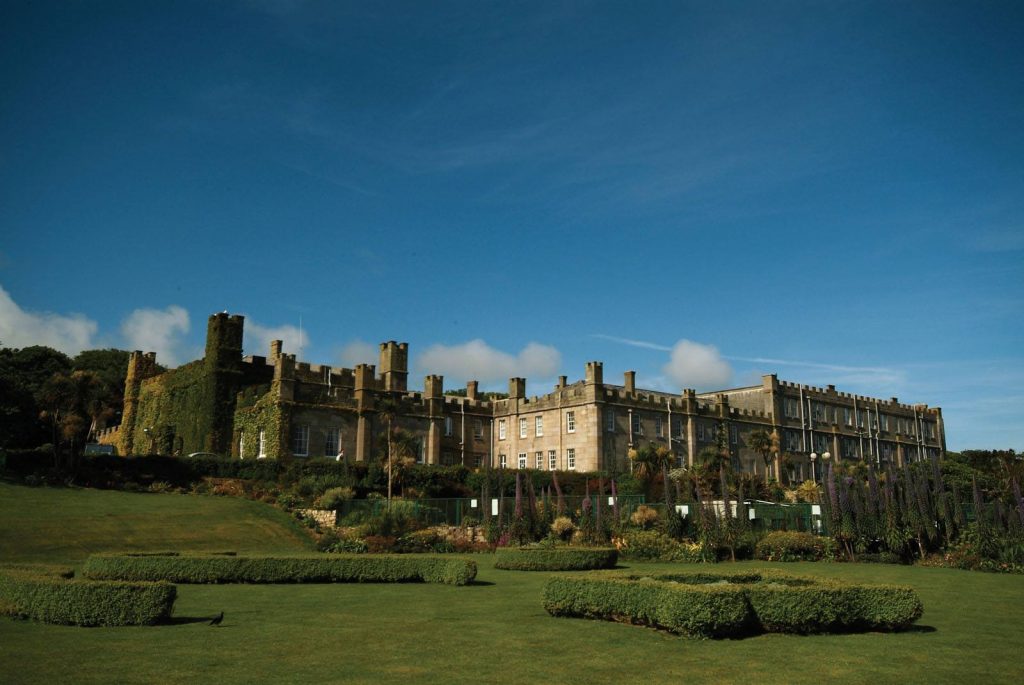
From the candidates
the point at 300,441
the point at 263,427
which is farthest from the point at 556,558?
the point at 263,427

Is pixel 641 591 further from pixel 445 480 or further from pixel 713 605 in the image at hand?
pixel 445 480

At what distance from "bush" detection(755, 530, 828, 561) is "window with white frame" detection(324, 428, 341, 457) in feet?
91.9

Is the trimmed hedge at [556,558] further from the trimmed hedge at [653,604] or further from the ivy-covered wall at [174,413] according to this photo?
the ivy-covered wall at [174,413]

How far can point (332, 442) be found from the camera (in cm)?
5081

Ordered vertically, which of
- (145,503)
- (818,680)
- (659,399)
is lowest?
(818,680)

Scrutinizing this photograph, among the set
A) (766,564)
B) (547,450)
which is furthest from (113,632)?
(547,450)

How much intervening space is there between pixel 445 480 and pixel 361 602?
3150cm

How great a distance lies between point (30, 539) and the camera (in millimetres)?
27547

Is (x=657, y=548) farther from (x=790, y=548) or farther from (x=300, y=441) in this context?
(x=300, y=441)

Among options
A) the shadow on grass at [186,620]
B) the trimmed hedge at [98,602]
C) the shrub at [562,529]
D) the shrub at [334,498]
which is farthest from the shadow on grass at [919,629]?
the shrub at [334,498]

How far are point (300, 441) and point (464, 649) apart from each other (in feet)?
129

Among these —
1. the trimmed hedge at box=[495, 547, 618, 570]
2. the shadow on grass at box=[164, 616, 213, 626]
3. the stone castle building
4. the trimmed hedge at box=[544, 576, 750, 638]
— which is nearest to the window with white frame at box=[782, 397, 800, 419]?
the stone castle building

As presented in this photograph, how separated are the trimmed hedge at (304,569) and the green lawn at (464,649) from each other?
3361mm

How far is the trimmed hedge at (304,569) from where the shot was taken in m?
21.3
